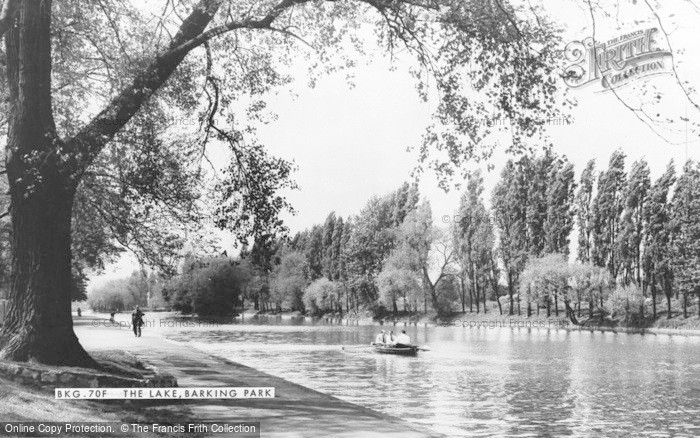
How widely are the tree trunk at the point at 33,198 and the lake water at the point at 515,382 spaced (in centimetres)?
1014

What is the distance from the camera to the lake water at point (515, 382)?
69.6 feet

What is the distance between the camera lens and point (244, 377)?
80.3ft

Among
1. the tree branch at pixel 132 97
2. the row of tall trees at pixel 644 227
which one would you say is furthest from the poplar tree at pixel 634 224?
the tree branch at pixel 132 97

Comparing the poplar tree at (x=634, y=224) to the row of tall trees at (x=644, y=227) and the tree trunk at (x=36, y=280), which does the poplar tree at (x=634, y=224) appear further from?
the tree trunk at (x=36, y=280)

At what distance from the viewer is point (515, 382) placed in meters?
31.1

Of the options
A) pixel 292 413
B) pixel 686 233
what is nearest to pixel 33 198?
pixel 292 413

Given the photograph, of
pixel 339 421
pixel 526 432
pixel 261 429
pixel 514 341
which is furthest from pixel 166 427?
pixel 514 341

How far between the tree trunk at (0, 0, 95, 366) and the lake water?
10.1m

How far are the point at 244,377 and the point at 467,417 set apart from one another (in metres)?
7.55

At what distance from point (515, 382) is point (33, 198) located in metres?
22.1

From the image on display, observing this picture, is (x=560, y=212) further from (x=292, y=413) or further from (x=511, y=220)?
(x=292, y=413)

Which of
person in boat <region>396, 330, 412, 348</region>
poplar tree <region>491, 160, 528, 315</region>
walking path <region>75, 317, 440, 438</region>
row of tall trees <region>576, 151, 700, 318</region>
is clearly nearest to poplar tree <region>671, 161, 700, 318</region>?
row of tall trees <region>576, 151, 700, 318</region>

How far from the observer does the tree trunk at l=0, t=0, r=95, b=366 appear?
1501 centimetres

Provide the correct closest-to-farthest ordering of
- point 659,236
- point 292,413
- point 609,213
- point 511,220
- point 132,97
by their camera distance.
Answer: point 132,97 < point 292,413 < point 659,236 < point 609,213 < point 511,220
